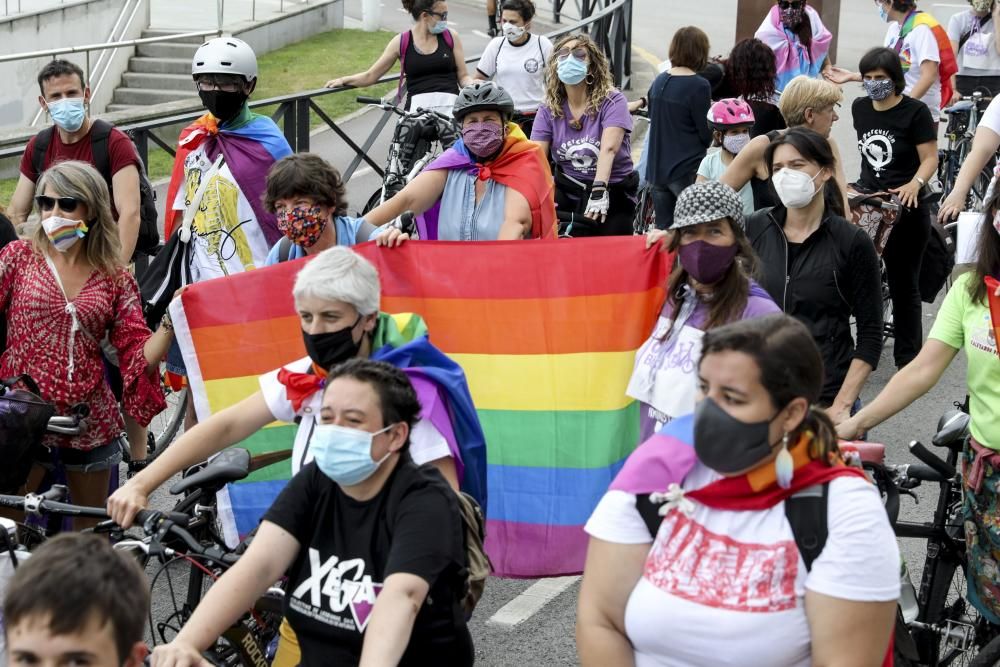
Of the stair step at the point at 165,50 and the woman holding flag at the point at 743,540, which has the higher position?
the woman holding flag at the point at 743,540

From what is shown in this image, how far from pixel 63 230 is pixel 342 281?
208 cm

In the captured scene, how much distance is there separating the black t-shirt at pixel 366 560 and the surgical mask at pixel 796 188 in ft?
8.94

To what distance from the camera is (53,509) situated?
4.59 metres

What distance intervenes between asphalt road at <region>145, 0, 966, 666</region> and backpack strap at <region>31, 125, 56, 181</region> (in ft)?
10.4

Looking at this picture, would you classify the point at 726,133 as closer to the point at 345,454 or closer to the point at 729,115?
the point at 729,115

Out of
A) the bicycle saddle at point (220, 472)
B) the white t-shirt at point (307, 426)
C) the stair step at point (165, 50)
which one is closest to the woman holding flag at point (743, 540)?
the white t-shirt at point (307, 426)

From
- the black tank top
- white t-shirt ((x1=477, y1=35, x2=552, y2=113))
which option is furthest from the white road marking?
the black tank top

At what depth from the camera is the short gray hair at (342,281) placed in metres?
4.56

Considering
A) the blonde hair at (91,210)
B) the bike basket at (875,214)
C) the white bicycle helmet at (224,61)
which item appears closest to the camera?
the blonde hair at (91,210)

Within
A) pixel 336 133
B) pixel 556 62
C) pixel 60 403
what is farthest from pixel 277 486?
pixel 336 133

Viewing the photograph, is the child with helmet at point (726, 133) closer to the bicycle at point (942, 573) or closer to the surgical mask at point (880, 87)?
the surgical mask at point (880, 87)

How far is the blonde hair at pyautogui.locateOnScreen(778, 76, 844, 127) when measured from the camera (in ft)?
25.9

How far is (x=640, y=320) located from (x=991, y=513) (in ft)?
6.00

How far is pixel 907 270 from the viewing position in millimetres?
9102
